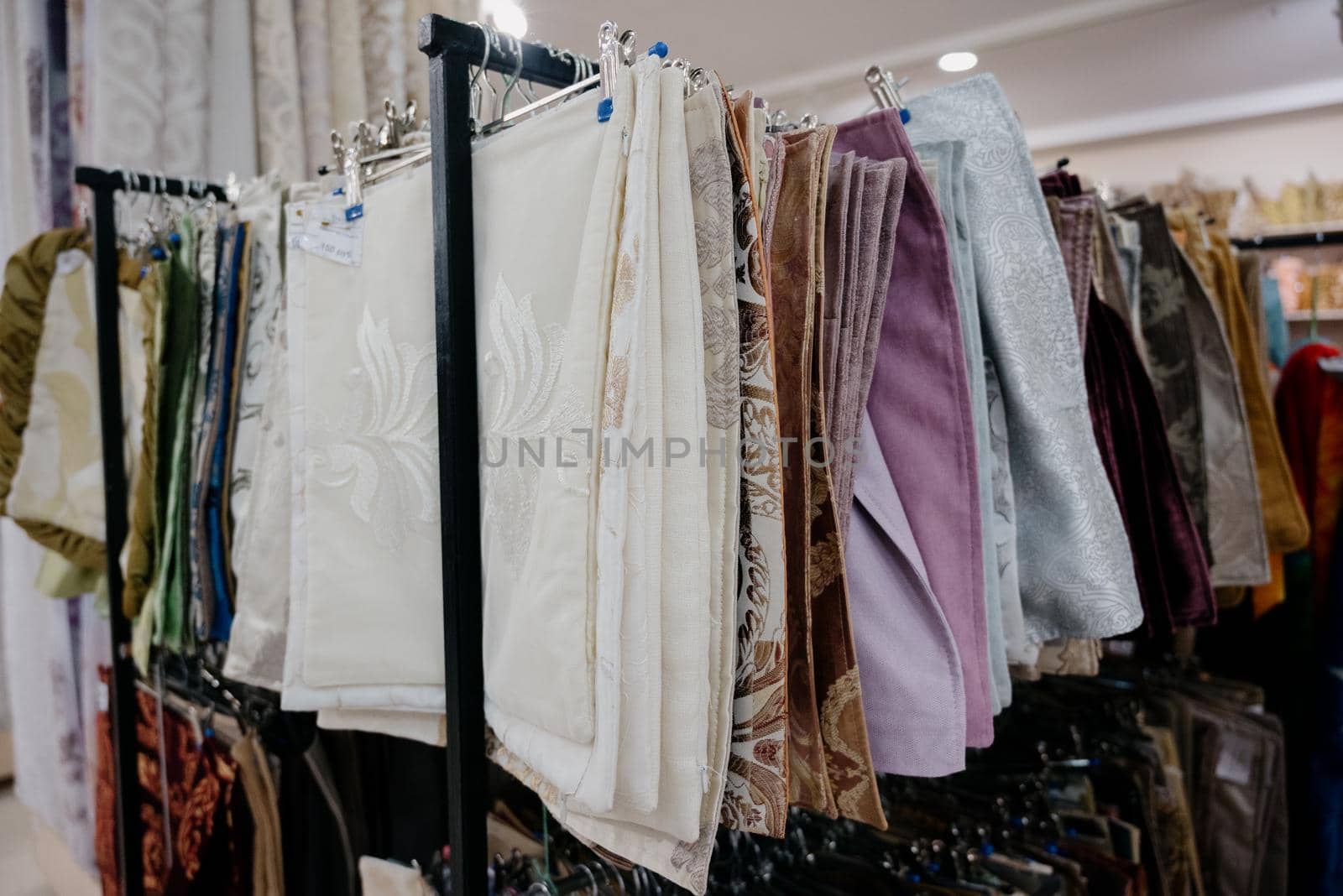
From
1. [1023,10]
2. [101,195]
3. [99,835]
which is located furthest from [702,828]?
[1023,10]

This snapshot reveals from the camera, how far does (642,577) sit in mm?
489

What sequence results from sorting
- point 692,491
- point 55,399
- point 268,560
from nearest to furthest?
point 692,491 < point 268,560 < point 55,399

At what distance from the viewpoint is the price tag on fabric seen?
2.42 feet

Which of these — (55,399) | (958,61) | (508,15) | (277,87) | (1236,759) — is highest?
(958,61)

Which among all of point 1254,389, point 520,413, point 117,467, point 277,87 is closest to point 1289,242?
point 1254,389

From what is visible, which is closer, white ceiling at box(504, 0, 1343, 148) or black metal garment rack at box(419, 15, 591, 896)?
black metal garment rack at box(419, 15, 591, 896)

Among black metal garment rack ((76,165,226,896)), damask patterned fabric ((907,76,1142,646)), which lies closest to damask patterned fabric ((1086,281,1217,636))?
damask patterned fabric ((907,76,1142,646))

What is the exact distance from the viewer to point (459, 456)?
625 millimetres

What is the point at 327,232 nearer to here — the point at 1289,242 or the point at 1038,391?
the point at 1038,391

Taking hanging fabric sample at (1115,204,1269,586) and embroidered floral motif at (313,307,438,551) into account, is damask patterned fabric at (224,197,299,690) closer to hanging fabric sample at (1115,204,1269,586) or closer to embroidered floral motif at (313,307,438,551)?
embroidered floral motif at (313,307,438,551)

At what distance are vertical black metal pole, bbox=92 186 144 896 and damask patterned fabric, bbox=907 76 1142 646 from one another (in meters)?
1.07

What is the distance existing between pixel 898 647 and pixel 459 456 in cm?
36

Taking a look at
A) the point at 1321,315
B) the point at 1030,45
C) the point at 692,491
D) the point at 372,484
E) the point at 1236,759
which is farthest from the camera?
Result: the point at 1321,315

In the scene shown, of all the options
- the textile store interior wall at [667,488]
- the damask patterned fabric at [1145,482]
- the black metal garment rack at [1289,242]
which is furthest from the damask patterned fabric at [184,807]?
the black metal garment rack at [1289,242]
